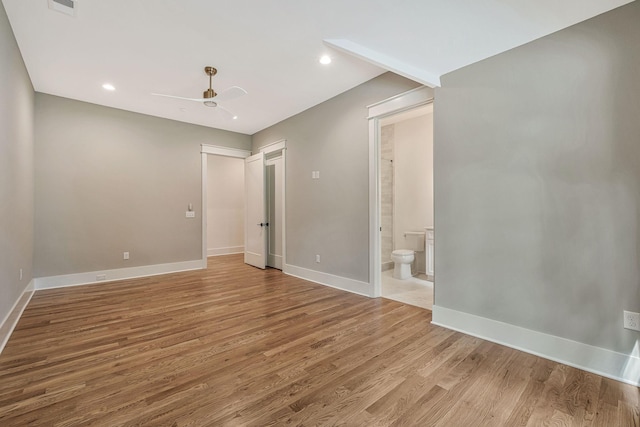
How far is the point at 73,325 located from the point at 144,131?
3390mm

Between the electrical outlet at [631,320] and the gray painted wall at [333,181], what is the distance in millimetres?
2295

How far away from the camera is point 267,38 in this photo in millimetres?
2588

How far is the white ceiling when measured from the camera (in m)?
2.04

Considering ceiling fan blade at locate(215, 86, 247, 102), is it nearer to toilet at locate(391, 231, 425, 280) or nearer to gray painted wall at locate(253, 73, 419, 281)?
gray painted wall at locate(253, 73, 419, 281)

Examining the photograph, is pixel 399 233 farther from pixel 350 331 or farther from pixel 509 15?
pixel 509 15

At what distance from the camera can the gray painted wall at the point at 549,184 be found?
1891mm

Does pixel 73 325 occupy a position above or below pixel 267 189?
below

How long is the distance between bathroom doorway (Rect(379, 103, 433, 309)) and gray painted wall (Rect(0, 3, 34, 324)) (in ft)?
14.8

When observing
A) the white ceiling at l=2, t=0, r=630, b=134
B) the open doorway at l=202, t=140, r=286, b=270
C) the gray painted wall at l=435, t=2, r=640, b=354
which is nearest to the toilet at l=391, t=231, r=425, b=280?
the gray painted wall at l=435, t=2, r=640, b=354

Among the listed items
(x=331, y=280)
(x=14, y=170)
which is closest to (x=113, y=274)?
(x=14, y=170)

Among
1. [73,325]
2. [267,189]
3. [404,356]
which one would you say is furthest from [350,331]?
[267,189]

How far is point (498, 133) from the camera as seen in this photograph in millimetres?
2434

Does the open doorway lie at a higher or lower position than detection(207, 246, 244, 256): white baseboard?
higher

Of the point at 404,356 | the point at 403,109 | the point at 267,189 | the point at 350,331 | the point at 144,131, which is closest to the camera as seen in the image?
the point at 404,356
